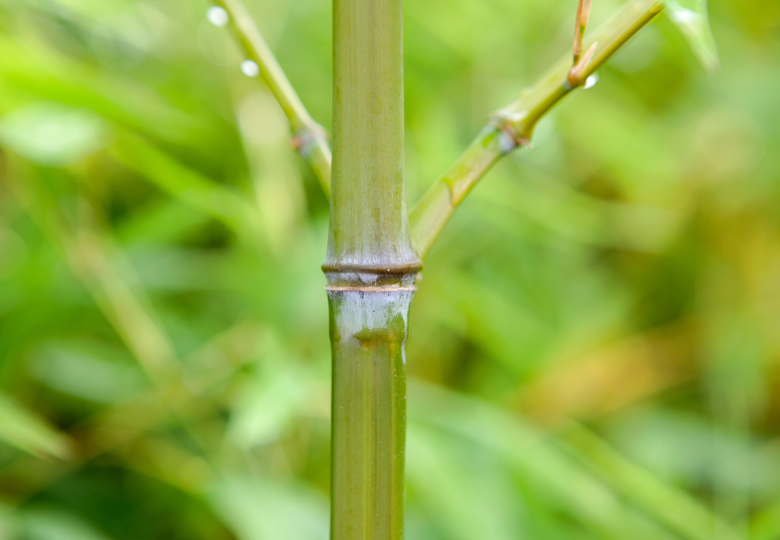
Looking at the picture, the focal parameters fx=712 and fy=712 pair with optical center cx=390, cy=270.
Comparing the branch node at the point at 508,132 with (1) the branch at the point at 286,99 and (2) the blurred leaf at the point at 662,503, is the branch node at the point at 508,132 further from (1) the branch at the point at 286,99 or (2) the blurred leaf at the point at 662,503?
(2) the blurred leaf at the point at 662,503

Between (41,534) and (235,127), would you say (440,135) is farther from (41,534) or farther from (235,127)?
(41,534)

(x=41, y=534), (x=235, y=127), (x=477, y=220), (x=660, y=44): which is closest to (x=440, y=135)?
(x=477, y=220)

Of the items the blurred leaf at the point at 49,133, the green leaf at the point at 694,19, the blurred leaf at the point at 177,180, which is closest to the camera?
the green leaf at the point at 694,19

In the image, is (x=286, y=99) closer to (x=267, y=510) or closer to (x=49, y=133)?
(x=49, y=133)

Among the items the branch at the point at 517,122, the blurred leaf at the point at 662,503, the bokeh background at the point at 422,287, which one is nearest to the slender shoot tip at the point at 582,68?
the branch at the point at 517,122

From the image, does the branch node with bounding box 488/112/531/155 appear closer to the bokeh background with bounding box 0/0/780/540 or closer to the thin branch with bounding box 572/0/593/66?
the thin branch with bounding box 572/0/593/66
